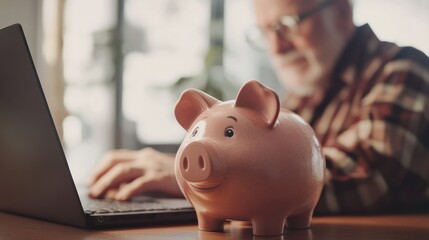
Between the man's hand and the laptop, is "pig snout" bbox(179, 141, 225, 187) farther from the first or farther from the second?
the man's hand

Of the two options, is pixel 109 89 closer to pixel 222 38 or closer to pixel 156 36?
pixel 156 36

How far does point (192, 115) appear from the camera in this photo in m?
0.65

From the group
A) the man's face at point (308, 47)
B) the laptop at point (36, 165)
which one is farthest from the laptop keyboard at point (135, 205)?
the man's face at point (308, 47)

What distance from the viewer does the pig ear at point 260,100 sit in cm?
58

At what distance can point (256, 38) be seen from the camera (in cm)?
125

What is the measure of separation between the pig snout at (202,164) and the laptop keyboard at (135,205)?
0.14 metres

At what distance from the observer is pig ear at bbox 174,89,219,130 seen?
640 mm

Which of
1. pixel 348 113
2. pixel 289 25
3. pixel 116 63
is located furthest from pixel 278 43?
pixel 116 63

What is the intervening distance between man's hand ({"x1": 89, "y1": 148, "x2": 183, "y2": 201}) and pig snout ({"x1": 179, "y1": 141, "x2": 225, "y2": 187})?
0.88ft

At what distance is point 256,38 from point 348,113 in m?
0.31

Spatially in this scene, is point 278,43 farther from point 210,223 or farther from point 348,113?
point 210,223

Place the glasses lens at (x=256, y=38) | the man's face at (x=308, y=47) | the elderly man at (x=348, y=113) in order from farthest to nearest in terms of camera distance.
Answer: the glasses lens at (x=256, y=38) → the man's face at (x=308, y=47) → the elderly man at (x=348, y=113)

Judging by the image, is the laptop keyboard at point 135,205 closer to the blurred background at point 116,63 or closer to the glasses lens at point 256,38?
the glasses lens at point 256,38

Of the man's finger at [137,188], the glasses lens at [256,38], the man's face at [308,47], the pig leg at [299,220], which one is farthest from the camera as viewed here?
the glasses lens at [256,38]
